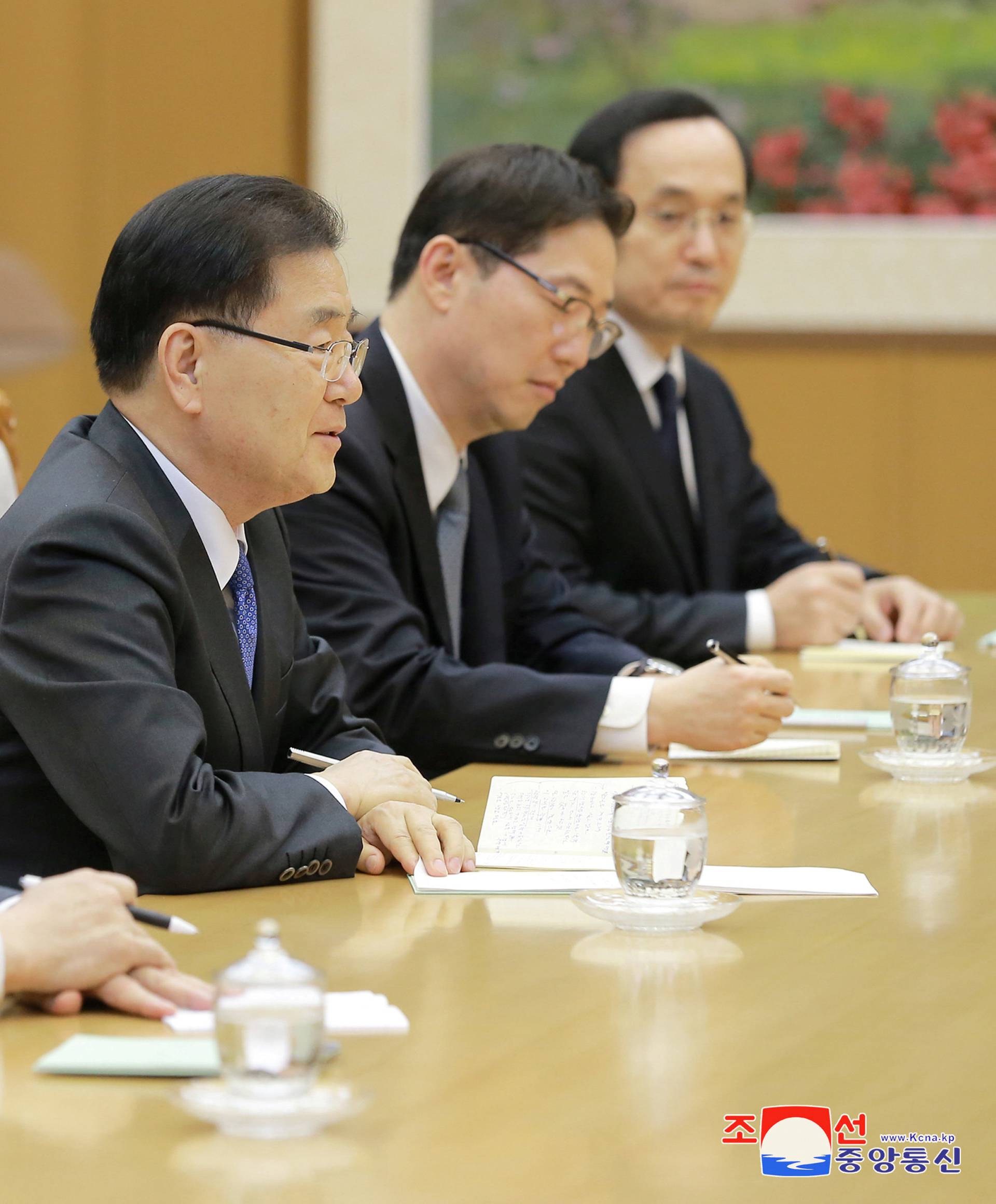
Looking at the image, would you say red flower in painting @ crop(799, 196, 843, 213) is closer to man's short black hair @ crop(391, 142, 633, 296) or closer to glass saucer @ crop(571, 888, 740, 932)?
man's short black hair @ crop(391, 142, 633, 296)

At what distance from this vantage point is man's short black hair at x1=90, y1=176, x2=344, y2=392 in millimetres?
1845

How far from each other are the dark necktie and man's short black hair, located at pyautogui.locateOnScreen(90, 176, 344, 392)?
2224mm

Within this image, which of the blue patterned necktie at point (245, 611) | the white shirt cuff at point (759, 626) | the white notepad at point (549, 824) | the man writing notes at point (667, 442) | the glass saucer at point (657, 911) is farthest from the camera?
the man writing notes at point (667, 442)

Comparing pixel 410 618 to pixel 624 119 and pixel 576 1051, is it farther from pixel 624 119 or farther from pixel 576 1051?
pixel 624 119

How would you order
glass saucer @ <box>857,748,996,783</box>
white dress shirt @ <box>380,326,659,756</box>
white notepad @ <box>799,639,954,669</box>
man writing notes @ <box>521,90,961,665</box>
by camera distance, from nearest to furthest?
glass saucer @ <box>857,748,996,783</box> < white dress shirt @ <box>380,326,659,756</box> < white notepad @ <box>799,639,954,669</box> < man writing notes @ <box>521,90,961,665</box>

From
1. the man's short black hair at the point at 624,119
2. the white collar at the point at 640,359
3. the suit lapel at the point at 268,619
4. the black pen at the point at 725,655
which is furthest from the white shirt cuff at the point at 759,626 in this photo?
the suit lapel at the point at 268,619

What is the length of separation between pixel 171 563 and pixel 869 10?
5172 mm

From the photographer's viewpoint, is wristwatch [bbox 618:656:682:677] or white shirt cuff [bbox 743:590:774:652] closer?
wristwatch [bbox 618:656:682:677]

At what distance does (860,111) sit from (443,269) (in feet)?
12.6

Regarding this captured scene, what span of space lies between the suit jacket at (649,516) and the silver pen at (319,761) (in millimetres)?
1468

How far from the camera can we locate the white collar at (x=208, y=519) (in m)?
1.87

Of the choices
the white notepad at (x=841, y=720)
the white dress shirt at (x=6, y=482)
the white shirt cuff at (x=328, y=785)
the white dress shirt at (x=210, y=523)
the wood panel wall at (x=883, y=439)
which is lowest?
the wood panel wall at (x=883, y=439)

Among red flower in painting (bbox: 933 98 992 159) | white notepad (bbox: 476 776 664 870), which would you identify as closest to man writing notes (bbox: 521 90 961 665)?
white notepad (bbox: 476 776 664 870)

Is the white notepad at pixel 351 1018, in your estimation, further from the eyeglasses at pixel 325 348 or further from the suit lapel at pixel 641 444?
the suit lapel at pixel 641 444
